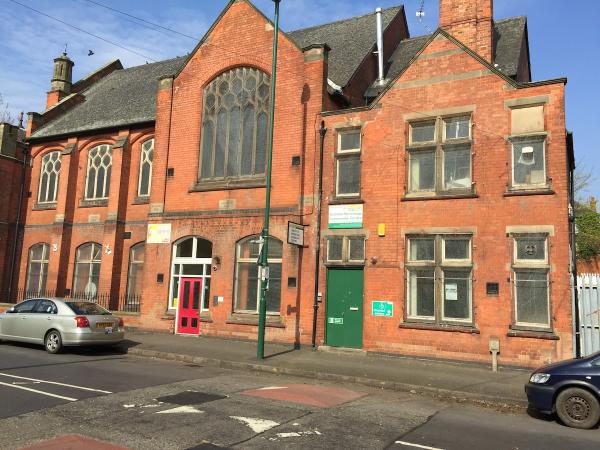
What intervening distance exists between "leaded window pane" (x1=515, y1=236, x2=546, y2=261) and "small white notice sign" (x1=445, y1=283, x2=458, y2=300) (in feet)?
6.02

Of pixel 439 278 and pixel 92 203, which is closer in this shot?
pixel 439 278

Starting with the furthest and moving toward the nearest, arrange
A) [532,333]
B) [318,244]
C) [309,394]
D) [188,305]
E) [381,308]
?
[188,305] < [318,244] < [381,308] < [532,333] < [309,394]

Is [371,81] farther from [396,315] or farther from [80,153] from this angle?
[80,153]

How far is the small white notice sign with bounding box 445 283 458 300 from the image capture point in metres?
13.9

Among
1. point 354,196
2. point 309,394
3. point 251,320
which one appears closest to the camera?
point 309,394

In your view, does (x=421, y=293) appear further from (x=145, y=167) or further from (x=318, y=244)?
(x=145, y=167)

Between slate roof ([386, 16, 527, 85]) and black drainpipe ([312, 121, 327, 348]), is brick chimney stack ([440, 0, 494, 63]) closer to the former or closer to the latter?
slate roof ([386, 16, 527, 85])

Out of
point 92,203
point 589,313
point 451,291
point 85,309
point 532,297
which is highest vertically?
point 92,203

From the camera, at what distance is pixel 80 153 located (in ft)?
80.6

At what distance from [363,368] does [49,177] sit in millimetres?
20102

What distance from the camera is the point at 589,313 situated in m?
12.5

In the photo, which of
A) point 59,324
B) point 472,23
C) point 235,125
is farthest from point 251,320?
point 472,23

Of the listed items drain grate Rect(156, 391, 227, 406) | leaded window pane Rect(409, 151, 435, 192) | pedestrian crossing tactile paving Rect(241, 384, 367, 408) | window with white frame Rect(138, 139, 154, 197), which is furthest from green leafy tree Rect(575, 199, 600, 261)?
drain grate Rect(156, 391, 227, 406)

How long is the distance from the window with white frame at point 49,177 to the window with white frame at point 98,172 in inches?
85.9
